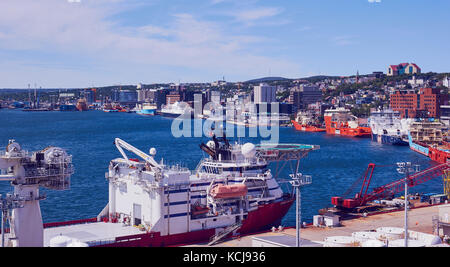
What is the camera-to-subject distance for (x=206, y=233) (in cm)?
2659

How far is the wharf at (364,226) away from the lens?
25484mm

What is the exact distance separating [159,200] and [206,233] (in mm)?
3442

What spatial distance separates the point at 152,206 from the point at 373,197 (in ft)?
56.8

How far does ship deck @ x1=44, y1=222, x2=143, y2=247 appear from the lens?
75.6ft

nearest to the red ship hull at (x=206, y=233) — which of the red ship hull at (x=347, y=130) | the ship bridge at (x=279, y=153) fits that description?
the ship bridge at (x=279, y=153)

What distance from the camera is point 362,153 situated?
75.5 metres

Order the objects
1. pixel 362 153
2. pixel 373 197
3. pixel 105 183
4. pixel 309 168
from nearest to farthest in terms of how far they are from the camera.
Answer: pixel 373 197, pixel 105 183, pixel 309 168, pixel 362 153

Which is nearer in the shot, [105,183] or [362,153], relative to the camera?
[105,183]

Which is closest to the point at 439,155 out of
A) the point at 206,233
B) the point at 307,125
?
the point at 206,233

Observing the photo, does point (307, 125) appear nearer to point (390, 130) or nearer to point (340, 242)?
point (390, 130)

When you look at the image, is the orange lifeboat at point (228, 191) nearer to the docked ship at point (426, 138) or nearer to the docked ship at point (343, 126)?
the docked ship at point (426, 138)

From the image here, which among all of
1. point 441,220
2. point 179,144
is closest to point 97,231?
point 441,220

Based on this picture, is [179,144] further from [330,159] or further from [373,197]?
[373,197]

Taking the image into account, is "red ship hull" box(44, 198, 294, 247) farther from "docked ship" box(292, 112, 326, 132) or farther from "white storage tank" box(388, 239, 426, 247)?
"docked ship" box(292, 112, 326, 132)
